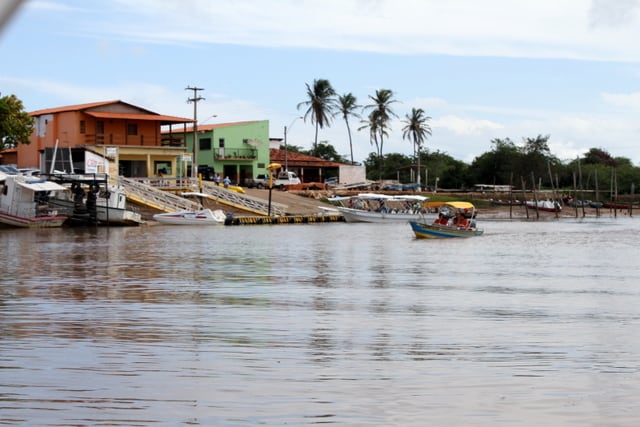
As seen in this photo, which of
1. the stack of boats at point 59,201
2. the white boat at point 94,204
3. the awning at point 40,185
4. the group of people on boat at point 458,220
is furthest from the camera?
the white boat at point 94,204

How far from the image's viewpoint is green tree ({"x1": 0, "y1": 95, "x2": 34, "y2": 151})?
63500 mm

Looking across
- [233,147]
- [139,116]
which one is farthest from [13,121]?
[233,147]

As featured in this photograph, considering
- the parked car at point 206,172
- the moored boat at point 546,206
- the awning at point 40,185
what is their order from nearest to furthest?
1. the awning at point 40,185
2. the parked car at point 206,172
3. the moored boat at point 546,206

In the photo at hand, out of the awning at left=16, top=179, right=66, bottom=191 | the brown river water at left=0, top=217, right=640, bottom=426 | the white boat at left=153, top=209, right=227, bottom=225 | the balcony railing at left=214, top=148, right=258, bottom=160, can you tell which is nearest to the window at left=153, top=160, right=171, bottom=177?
the balcony railing at left=214, top=148, right=258, bottom=160

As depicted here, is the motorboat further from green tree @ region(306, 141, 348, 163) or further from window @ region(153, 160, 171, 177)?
green tree @ region(306, 141, 348, 163)

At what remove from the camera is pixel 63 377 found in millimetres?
9555

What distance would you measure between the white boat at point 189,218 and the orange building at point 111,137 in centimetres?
1299

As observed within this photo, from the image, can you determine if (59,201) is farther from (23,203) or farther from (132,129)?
(132,129)

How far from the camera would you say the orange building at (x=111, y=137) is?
75812 millimetres

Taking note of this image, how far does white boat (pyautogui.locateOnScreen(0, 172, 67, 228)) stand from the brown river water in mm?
27840

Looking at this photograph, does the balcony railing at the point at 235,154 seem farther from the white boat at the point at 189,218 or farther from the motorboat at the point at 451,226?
the motorboat at the point at 451,226

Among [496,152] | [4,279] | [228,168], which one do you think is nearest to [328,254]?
[4,279]

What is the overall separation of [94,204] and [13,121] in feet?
40.6

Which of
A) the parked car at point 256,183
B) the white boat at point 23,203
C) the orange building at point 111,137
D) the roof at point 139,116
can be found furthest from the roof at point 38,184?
the parked car at point 256,183
